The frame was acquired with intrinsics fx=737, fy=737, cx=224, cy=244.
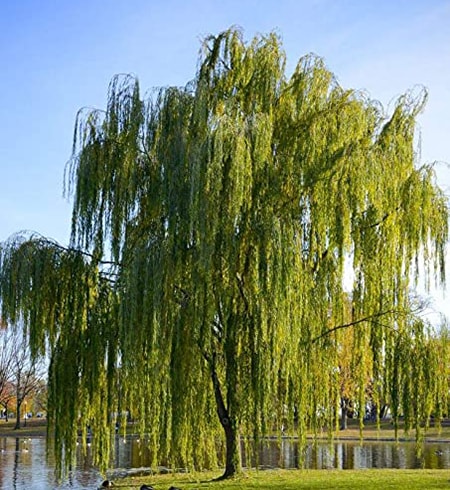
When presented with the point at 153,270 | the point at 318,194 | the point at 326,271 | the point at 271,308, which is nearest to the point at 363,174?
the point at 318,194

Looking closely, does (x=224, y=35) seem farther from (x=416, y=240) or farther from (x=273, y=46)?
(x=416, y=240)

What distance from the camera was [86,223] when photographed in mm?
11891

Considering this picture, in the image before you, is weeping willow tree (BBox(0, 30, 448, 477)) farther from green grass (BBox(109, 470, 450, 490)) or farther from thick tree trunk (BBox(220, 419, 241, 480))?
green grass (BBox(109, 470, 450, 490))

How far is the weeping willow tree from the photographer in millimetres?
10727

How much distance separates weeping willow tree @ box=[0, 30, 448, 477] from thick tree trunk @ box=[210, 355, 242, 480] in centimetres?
6

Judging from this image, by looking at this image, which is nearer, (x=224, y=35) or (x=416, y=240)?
(x=416, y=240)

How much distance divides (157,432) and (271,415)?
1.75 meters

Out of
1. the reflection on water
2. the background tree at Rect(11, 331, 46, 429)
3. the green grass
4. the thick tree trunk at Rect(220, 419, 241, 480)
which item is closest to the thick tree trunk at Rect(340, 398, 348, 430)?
the reflection on water

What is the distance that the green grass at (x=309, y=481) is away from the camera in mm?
12461

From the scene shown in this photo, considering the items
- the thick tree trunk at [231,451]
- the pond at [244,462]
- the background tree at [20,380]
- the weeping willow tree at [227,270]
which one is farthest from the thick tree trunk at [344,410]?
the weeping willow tree at [227,270]

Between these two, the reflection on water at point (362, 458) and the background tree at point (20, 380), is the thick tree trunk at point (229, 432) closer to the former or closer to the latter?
the reflection on water at point (362, 458)

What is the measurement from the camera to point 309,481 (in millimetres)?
13406

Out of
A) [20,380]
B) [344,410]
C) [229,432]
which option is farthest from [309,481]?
[20,380]

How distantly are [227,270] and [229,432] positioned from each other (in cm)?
351
